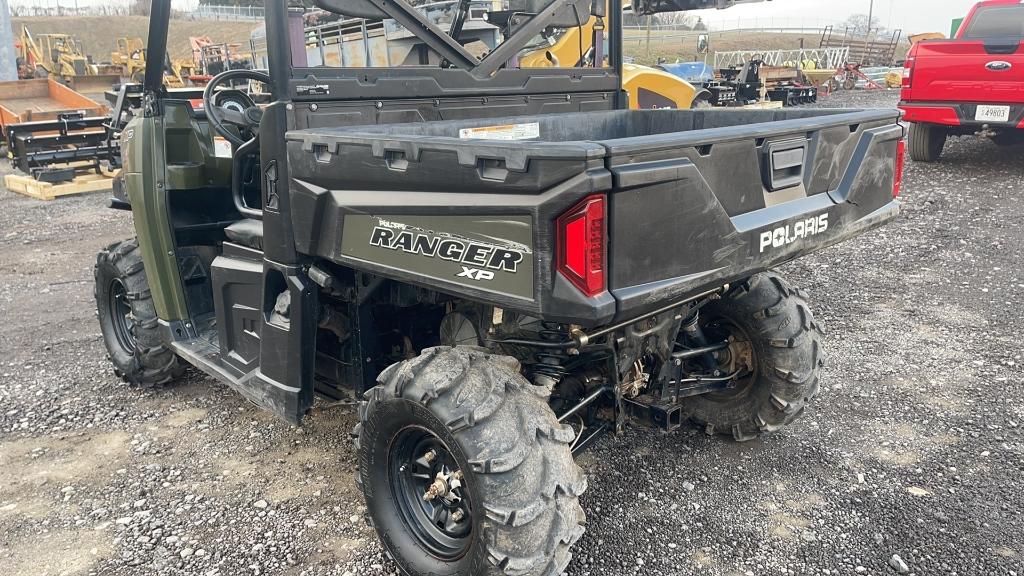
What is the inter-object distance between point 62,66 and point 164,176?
69.5ft

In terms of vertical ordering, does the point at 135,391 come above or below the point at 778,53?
below

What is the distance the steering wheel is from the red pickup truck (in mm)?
7273

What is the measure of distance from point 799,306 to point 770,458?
69 cm

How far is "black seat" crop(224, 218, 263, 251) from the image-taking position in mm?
3203

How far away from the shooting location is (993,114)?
26.8 feet

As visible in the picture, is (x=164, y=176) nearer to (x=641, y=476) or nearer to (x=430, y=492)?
(x=430, y=492)

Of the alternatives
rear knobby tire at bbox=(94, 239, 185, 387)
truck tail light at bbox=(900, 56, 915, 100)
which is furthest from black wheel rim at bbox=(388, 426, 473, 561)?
truck tail light at bbox=(900, 56, 915, 100)

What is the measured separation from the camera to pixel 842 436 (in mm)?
3627

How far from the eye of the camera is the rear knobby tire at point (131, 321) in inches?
160

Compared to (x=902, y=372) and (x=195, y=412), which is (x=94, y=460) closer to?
(x=195, y=412)

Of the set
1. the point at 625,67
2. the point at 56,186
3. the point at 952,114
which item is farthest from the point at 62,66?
the point at 952,114

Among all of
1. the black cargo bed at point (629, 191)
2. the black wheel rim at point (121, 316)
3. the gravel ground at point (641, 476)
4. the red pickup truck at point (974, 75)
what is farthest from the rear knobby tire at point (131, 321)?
the red pickup truck at point (974, 75)

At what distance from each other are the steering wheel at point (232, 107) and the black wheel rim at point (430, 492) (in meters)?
1.36

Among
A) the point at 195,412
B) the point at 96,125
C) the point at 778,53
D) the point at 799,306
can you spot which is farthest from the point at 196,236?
the point at 778,53
